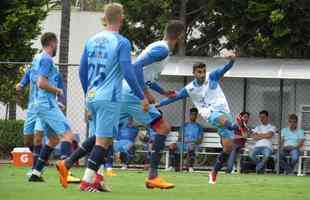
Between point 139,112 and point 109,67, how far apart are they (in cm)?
129

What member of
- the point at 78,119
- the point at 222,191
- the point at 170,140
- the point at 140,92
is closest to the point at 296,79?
the point at 170,140

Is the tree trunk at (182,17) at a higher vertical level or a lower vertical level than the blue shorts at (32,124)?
higher

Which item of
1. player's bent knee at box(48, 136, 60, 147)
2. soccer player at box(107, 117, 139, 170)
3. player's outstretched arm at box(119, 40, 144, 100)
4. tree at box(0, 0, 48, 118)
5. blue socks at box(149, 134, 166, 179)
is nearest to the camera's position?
player's outstretched arm at box(119, 40, 144, 100)

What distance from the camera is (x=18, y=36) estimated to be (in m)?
28.1

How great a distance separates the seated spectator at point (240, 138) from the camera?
23.3m

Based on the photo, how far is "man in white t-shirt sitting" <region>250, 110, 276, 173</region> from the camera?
78.1ft

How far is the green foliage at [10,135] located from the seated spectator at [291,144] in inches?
338

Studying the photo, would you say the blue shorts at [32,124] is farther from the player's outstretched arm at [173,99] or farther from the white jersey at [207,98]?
the white jersey at [207,98]

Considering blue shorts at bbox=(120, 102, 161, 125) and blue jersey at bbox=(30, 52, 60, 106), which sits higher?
blue jersey at bbox=(30, 52, 60, 106)

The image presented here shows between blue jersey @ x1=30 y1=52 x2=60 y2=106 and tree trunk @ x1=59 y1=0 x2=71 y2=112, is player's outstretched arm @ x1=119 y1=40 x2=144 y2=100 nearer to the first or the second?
blue jersey @ x1=30 y1=52 x2=60 y2=106

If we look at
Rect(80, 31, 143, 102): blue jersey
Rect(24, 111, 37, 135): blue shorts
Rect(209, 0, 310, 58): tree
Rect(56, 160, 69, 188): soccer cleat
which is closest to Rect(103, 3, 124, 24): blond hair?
Rect(80, 31, 143, 102): blue jersey

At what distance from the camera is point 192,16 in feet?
99.7

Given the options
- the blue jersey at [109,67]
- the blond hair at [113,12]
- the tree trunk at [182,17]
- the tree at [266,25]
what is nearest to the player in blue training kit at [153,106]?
the blue jersey at [109,67]

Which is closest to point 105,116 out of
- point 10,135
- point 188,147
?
point 188,147
